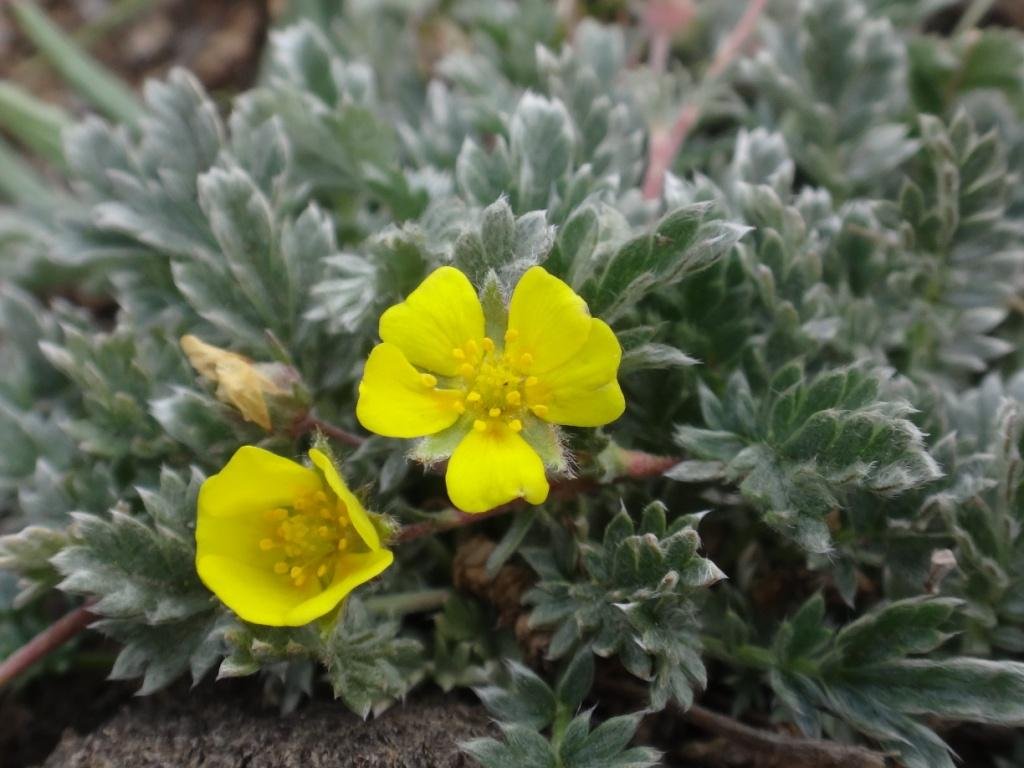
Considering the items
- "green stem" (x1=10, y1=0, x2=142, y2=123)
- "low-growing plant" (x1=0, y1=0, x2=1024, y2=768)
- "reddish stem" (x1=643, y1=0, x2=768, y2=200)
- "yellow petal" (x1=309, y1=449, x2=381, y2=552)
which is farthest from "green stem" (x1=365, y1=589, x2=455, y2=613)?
"green stem" (x1=10, y1=0, x2=142, y2=123)

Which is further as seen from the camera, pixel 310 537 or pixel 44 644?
pixel 44 644

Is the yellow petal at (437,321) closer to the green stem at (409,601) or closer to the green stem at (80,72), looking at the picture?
the green stem at (409,601)

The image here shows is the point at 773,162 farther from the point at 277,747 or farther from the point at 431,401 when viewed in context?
the point at 277,747

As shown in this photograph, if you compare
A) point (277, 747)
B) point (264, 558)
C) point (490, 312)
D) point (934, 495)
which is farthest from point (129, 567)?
point (934, 495)

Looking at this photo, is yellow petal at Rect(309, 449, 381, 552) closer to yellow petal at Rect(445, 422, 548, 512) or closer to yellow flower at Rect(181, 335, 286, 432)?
yellow petal at Rect(445, 422, 548, 512)

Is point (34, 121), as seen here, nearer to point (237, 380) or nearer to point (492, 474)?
point (237, 380)

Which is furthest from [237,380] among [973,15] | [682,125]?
[973,15]
